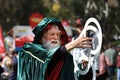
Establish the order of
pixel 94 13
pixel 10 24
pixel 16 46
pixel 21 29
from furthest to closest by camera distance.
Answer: pixel 10 24 → pixel 94 13 → pixel 21 29 → pixel 16 46

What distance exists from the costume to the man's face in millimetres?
51

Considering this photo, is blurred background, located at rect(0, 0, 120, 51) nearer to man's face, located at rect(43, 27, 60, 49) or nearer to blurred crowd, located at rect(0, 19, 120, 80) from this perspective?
blurred crowd, located at rect(0, 19, 120, 80)

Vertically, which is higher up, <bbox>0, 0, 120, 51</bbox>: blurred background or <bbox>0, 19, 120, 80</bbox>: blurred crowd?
<bbox>0, 0, 120, 51</bbox>: blurred background

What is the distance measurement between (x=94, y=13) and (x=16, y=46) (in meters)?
30.5

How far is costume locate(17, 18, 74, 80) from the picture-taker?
20.1 ft

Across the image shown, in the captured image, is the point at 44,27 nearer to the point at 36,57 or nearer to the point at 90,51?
the point at 36,57

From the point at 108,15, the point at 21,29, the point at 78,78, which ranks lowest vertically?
the point at 78,78

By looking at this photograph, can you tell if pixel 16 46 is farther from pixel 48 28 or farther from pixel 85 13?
pixel 85 13

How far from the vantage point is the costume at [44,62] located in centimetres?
613

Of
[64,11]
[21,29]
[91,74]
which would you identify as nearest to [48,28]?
[91,74]

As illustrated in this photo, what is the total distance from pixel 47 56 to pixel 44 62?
0.07m

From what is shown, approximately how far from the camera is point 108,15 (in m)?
48.7

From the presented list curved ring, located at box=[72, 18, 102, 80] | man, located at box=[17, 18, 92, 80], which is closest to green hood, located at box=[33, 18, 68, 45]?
man, located at box=[17, 18, 92, 80]

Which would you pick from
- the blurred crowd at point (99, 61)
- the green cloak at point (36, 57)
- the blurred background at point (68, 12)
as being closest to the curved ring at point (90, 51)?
the blurred crowd at point (99, 61)
